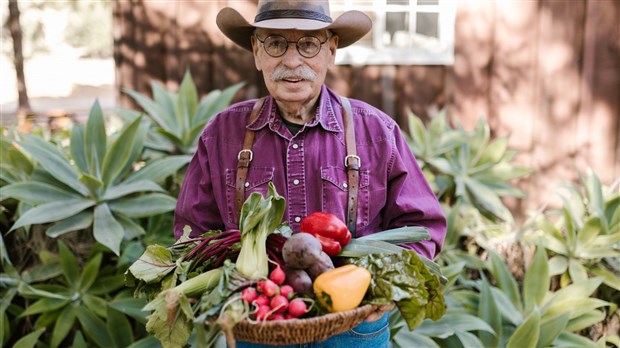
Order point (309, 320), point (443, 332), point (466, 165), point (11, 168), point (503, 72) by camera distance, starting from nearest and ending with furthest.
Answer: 1. point (309, 320)
2. point (443, 332)
3. point (11, 168)
4. point (466, 165)
5. point (503, 72)

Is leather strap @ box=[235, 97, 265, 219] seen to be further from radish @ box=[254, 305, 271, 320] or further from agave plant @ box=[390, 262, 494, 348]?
agave plant @ box=[390, 262, 494, 348]

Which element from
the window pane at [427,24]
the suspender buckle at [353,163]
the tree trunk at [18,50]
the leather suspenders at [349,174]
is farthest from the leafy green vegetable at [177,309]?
the tree trunk at [18,50]

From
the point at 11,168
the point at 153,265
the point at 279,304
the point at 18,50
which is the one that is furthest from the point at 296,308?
the point at 18,50

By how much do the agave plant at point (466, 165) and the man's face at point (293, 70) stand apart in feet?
6.62

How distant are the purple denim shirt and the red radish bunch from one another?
55cm

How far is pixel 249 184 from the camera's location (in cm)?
257

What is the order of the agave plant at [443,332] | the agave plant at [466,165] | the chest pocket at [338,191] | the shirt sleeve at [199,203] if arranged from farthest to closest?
the agave plant at [466,165], the agave plant at [443,332], the shirt sleeve at [199,203], the chest pocket at [338,191]

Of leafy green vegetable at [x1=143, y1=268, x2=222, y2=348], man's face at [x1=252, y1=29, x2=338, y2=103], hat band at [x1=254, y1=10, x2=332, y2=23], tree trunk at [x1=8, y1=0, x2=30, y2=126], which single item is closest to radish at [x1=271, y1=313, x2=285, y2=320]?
leafy green vegetable at [x1=143, y1=268, x2=222, y2=348]

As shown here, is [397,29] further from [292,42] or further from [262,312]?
[262,312]

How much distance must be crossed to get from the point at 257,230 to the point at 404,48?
406cm

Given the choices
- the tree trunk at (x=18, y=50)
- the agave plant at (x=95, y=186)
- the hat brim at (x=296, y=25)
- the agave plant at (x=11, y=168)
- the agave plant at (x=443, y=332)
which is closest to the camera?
the hat brim at (x=296, y=25)

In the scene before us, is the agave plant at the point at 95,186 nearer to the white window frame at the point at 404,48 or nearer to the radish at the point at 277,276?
the radish at the point at 277,276

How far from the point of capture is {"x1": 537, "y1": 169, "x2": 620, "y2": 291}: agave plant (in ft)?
13.5

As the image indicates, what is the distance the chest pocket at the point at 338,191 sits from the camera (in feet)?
8.35
